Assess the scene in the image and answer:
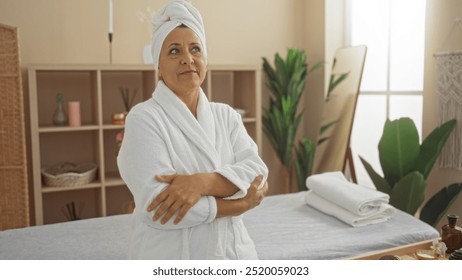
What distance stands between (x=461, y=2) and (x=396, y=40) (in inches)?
24.7

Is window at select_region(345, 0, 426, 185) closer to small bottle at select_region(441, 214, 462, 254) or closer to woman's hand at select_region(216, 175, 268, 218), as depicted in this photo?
small bottle at select_region(441, 214, 462, 254)

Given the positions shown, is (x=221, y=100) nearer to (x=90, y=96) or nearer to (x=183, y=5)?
(x=90, y=96)

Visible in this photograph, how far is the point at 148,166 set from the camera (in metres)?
0.90

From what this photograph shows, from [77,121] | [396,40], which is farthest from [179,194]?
[396,40]

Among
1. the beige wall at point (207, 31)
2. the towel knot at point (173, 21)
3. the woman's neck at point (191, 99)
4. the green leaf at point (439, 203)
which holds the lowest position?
the green leaf at point (439, 203)

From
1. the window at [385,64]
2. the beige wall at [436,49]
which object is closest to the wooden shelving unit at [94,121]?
the window at [385,64]

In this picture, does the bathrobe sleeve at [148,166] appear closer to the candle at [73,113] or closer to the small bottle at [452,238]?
the small bottle at [452,238]

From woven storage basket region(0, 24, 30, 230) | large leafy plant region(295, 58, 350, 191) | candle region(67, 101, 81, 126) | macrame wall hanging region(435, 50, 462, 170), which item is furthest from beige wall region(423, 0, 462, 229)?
woven storage basket region(0, 24, 30, 230)

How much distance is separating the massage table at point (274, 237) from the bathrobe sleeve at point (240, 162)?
506 mm

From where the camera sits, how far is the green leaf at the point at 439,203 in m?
2.04

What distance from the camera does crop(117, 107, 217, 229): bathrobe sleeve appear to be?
90 centimetres

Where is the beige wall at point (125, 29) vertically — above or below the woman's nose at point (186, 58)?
above

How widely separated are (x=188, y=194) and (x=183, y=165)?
0.28 feet
